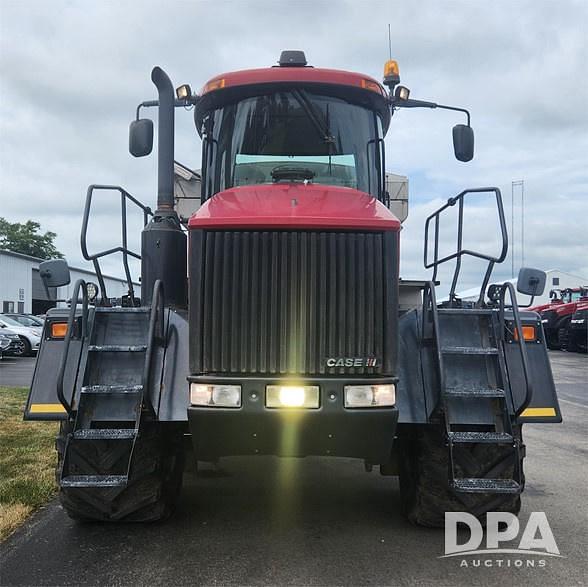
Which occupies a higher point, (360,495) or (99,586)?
(360,495)

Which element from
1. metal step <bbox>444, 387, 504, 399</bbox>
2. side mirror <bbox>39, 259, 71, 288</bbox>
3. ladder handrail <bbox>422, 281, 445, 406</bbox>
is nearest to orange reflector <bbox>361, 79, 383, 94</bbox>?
ladder handrail <bbox>422, 281, 445, 406</bbox>

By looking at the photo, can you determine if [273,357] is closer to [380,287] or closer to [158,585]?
[380,287]

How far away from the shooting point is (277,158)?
188 inches

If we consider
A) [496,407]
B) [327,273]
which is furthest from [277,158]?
[496,407]

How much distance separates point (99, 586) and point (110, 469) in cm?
71

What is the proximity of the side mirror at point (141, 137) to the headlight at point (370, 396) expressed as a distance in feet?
8.85

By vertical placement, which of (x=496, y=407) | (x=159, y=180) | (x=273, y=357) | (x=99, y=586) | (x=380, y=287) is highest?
(x=159, y=180)

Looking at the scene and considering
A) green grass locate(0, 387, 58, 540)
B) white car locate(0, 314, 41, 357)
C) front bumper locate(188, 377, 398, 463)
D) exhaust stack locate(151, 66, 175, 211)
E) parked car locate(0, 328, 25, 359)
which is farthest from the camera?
white car locate(0, 314, 41, 357)

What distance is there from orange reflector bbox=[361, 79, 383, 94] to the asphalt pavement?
3.11 m

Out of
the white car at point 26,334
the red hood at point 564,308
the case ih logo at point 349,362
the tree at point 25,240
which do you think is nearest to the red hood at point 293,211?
the case ih logo at point 349,362

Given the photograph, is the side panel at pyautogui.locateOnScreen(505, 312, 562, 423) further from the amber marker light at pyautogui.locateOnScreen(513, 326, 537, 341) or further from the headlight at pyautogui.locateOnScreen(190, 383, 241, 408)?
the headlight at pyautogui.locateOnScreen(190, 383, 241, 408)

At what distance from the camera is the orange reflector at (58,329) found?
4383 mm

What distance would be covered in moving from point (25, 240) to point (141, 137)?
6091cm

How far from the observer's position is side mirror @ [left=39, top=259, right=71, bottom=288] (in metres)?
4.53
